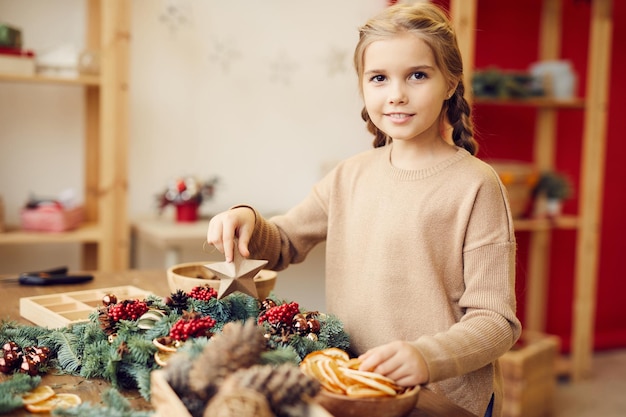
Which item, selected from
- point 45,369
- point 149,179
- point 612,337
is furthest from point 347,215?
point 612,337

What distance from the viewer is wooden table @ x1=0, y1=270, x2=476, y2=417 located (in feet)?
2.82

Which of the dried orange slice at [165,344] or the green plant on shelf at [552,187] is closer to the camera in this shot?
the dried orange slice at [165,344]

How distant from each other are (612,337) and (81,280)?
10.9 feet

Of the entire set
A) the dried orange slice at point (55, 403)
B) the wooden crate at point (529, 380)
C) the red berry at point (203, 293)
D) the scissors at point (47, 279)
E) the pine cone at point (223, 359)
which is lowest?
the wooden crate at point (529, 380)

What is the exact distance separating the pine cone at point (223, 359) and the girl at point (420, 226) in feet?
1.19

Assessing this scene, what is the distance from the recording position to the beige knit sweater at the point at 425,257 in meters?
1.08

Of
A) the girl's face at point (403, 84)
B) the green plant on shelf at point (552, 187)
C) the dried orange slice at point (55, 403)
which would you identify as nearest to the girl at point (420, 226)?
the girl's face at point (403, 84)

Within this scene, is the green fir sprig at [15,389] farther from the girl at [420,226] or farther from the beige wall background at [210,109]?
the beige wall background at [210,109]

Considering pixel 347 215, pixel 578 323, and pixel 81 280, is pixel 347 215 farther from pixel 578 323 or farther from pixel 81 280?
pixel 578 323

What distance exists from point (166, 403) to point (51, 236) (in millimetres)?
1973

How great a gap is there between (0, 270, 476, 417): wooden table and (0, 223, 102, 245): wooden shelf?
983 millimetres

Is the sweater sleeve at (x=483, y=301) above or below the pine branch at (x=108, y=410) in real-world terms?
above

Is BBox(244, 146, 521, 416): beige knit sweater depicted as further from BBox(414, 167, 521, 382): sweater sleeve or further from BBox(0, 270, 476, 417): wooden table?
BBox(0, 270, 476, 417): wooden table

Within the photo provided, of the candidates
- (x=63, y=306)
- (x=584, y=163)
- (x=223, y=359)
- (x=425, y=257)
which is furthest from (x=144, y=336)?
(x=584, y=163)
